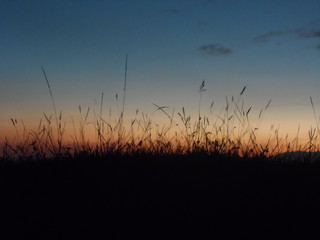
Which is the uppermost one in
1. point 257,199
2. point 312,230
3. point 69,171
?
point 69,171

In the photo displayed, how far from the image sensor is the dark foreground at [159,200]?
3.54 m

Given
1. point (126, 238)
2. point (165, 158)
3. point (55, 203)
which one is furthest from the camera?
point (165, 158)

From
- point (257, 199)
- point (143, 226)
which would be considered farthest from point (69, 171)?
point (257, 199)

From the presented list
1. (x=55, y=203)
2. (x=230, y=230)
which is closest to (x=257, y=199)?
(x=230, y=230)

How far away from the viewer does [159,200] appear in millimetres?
3934

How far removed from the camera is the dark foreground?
3.54 metres

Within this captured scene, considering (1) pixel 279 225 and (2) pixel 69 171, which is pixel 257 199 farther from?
(2) pixel 69 171

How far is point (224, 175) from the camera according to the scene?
472 cm

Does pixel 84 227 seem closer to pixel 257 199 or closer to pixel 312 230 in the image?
pixel 257 199

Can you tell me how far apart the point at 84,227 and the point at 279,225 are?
71.6 inches

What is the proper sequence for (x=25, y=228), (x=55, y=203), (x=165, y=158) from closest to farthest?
(x=25, y=228) → (x=55, y=203) → (x=165, y=158)

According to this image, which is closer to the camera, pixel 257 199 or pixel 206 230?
pixel 206 230

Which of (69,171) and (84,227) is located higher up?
(69,171)

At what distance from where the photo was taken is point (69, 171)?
4762 millimetres
